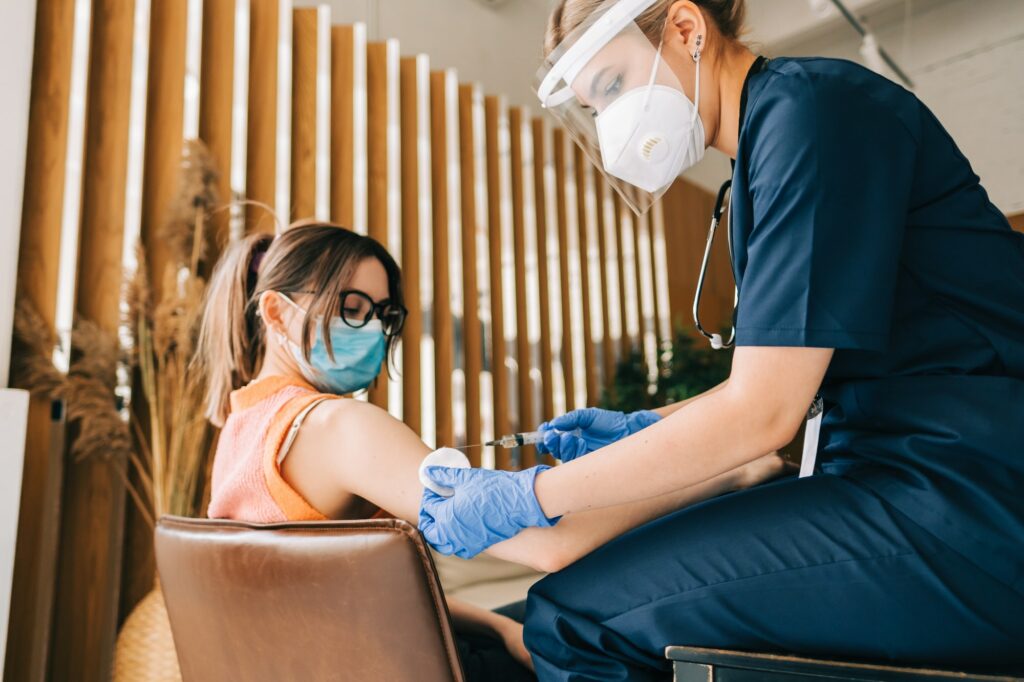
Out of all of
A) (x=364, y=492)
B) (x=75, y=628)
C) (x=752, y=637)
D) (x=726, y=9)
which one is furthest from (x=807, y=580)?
(x=75, y=628)

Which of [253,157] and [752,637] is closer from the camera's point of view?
[752,637]

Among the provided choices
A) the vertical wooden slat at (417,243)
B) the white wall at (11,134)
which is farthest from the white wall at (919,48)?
the white wall at (11,134)

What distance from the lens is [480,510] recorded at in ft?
2.76

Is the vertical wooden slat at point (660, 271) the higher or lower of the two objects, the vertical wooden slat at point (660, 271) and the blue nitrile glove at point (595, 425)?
the higher

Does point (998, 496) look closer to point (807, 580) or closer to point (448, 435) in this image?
point (807, 580)

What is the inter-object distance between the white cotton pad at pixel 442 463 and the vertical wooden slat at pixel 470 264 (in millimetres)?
2522

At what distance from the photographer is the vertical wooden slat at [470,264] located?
3566 mm

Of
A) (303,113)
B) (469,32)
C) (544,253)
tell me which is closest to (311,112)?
(303,113)

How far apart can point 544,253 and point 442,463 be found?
3.21m

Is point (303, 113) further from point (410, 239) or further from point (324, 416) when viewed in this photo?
point (324, 416)

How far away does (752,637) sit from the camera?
0.74 m

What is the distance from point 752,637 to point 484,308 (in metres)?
3.00

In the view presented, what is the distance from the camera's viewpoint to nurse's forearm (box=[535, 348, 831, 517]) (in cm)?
75

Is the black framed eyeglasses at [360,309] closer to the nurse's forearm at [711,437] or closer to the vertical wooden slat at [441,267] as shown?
the nurse's forearm at [711,437]
